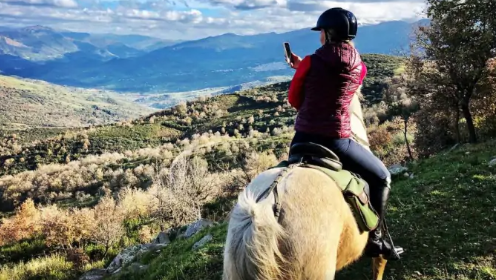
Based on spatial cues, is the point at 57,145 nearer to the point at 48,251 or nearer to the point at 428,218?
the point at 48,251

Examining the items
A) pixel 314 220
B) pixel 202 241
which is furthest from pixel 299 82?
pixel 202 241

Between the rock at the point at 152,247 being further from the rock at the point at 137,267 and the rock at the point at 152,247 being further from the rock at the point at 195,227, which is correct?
the rock at the point at 137,267

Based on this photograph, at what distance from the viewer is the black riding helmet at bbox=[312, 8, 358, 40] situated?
382 centimetres

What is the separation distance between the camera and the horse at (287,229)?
8.79ft

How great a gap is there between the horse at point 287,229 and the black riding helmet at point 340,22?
149 centimetres

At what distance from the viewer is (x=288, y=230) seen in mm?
2809

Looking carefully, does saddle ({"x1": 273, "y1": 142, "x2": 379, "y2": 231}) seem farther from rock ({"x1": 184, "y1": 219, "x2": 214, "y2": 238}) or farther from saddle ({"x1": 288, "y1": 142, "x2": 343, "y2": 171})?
rock ({"x1": 184, "y1": 219, "x2": 214, "y2": 238})

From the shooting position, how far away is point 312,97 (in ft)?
12.1

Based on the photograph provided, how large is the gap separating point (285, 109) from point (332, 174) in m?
75.2

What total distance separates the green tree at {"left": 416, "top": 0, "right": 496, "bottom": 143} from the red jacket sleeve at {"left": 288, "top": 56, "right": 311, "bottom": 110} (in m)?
14.0

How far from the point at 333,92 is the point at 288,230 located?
1521 millimetres

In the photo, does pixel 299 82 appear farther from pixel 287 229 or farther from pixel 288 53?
pixel 287 229

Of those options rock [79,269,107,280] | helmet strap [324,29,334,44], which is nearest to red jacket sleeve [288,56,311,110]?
helmet strap [324,29,334,44]

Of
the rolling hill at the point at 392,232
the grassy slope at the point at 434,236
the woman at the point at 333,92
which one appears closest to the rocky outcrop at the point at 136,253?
the rolling hill at the point at 392,232
